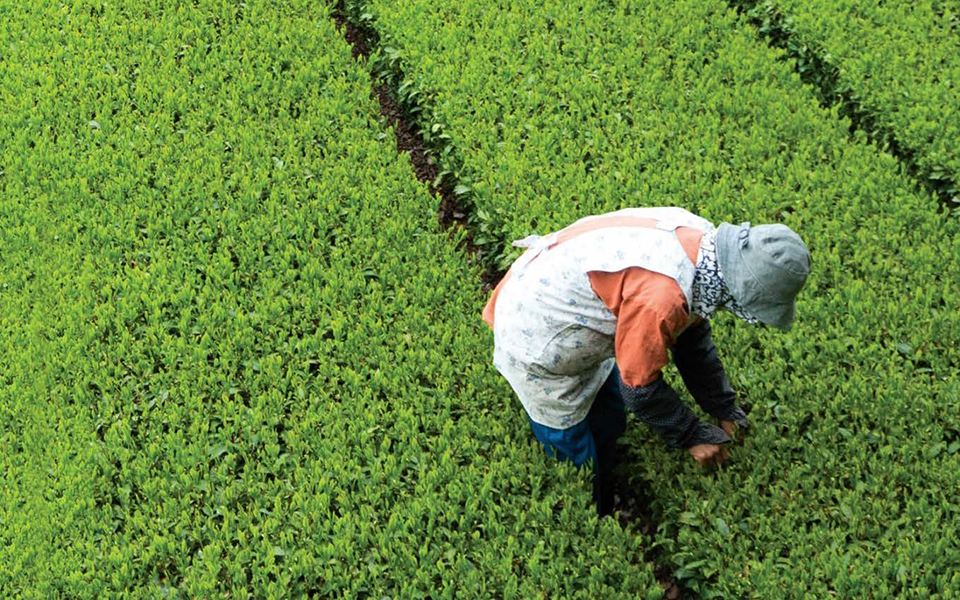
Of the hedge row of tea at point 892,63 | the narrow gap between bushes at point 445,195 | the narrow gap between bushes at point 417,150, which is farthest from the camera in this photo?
the hedge row of tea at point 892,63

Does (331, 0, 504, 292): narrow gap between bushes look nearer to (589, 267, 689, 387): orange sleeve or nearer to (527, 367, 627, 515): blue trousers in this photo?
(527, 367, 627, 515): blue trousers

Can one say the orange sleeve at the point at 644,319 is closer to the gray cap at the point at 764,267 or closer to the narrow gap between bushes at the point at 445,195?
the gray cap at the point at 764,267

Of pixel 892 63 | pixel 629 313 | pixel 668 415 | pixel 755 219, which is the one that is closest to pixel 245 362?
pixel 668 415

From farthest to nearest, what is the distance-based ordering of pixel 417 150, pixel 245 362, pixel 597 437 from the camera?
1. pixel 417 150
2. pixel 245 362
3. pixel 597 437

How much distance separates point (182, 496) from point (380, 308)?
1281 mm

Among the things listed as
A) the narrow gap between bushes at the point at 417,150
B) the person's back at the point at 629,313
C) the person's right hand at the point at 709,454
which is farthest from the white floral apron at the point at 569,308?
the narrow gap between bushes at the point at 417,150

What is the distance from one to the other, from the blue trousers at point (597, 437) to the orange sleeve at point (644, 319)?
0.67 meters

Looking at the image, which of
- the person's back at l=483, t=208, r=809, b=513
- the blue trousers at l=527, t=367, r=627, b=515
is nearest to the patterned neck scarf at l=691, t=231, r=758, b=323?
the person's back at l=483, t=208, r=809, b=513

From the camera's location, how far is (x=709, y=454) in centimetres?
379

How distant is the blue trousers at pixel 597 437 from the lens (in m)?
3.76

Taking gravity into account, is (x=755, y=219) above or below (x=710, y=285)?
below

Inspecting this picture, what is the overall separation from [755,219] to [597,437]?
1.74 m

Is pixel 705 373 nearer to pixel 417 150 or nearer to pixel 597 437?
pixel 597 437

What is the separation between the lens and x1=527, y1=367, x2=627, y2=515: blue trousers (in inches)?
148
